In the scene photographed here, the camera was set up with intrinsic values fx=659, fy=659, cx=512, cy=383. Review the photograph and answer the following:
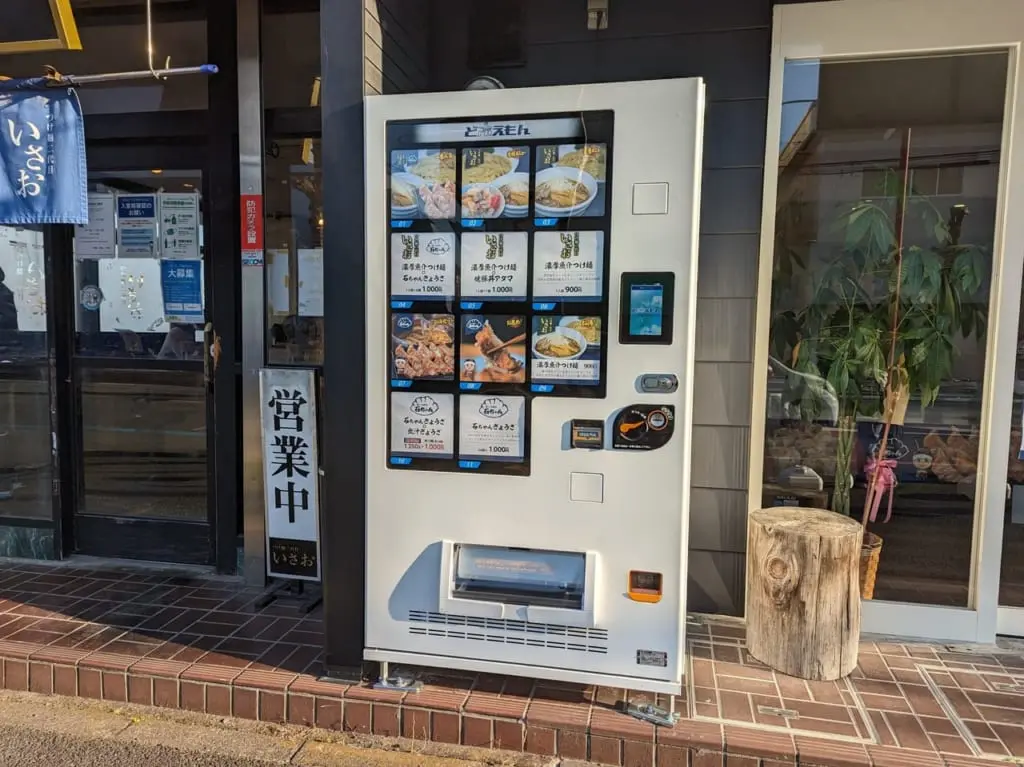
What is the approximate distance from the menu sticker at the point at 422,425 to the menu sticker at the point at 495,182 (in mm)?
732

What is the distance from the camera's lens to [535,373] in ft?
8.23

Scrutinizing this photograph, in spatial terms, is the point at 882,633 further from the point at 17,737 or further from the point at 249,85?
the point at 249,85

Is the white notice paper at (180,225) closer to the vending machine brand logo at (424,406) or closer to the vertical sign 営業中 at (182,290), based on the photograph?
the vertical sign 営業中 at (182,290)

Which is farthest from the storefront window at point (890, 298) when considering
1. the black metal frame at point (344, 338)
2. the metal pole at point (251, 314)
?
the metal pole at point (251, 314)

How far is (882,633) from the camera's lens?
130 inches

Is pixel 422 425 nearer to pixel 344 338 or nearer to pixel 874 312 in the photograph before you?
pixel 344 338

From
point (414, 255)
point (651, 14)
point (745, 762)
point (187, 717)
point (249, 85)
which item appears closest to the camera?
point (745, 762)

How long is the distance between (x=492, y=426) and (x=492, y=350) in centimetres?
30

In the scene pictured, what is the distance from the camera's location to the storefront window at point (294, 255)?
371 centimetres

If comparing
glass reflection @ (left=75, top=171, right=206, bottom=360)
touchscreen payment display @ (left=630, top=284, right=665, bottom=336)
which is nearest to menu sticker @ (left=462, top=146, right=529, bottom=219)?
touchscreen payment display @ (left=630, top=284, right=665, bottom=336)

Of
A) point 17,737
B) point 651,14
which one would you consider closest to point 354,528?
point 17,737

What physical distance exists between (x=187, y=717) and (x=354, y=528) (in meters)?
1.08

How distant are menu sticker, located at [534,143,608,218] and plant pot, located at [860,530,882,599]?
2.25 meters

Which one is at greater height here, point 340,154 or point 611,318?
point 340,154
